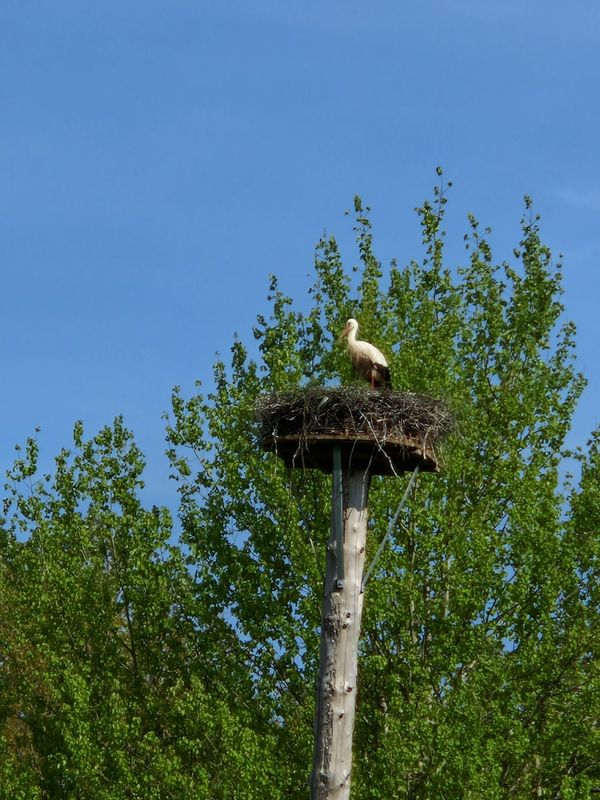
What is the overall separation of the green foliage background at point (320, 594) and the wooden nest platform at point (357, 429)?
486 cm

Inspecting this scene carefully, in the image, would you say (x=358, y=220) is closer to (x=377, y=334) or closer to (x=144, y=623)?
(x=377, y=334)

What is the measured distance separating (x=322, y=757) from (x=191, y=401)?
1110 cm

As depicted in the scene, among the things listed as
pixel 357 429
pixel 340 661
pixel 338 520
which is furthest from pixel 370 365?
pixel 340 661

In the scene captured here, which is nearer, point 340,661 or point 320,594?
point 340,661

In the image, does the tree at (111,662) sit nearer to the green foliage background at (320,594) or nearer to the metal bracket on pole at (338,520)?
the green foliage background at (320,594)

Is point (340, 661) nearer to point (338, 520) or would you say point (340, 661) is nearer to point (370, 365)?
point (338, 520)

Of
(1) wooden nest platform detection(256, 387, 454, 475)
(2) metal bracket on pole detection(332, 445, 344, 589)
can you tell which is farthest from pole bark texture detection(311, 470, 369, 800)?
(1) wooden nest platform detection(256, 387, 454, 475)

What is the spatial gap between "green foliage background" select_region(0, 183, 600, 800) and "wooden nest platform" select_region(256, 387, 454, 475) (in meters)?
4.86

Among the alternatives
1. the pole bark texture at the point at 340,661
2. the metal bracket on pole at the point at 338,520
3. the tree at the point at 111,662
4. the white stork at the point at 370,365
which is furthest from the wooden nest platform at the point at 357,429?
the tree at the point at 111,662

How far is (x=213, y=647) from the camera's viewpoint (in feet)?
68.1

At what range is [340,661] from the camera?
12.1 meters

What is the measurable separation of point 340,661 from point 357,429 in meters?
1.82

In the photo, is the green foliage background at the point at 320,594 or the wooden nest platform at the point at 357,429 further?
the green foliage background at the point at 320,594

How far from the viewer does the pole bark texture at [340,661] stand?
1190 cm
